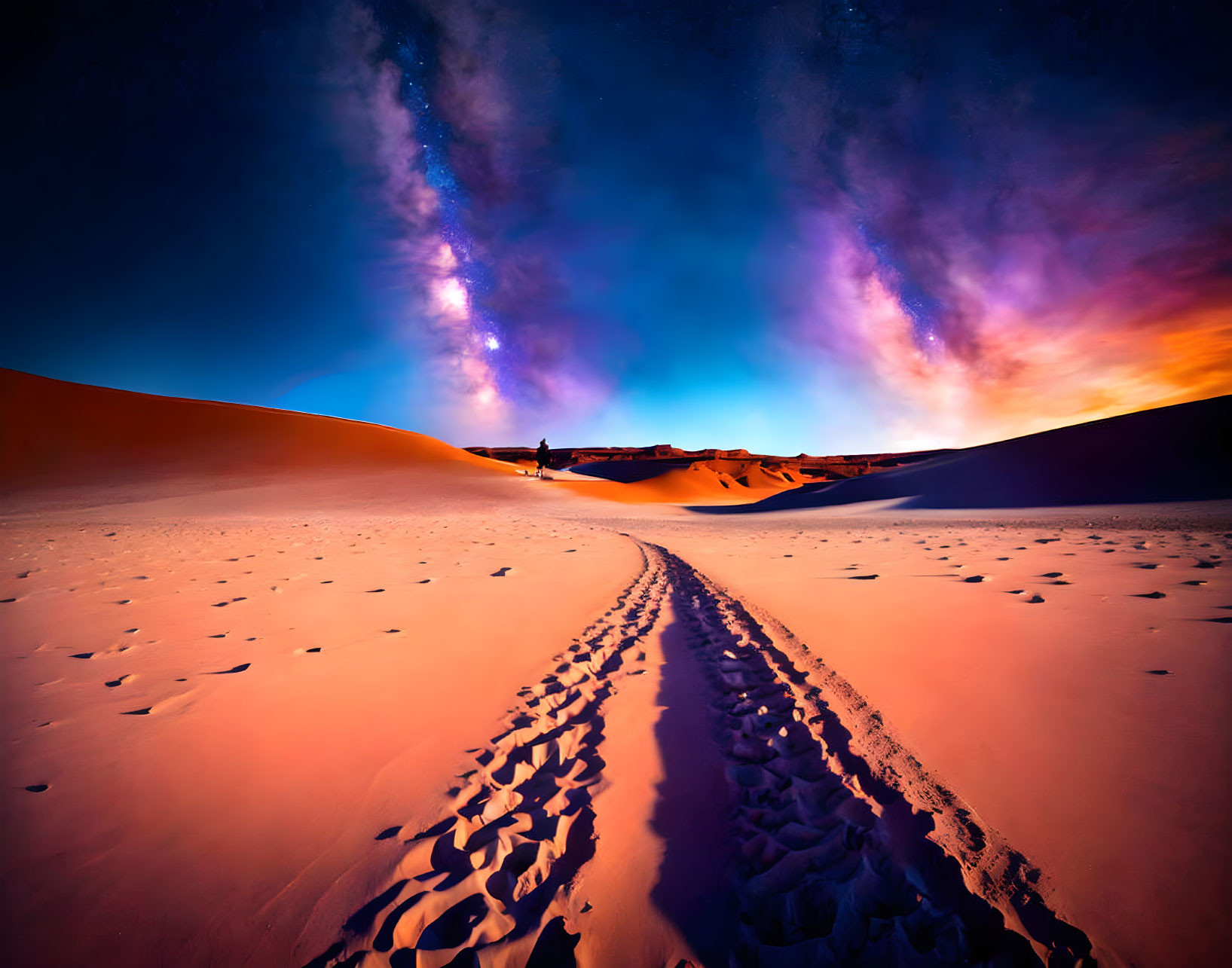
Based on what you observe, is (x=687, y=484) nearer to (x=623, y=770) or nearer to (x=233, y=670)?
(x=233, y=670)

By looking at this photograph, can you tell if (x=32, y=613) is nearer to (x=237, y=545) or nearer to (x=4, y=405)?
(x=237, y=545)

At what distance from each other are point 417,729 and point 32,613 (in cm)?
462

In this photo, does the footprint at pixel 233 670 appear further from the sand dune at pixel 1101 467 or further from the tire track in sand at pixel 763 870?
the sand dune at pixel 1101 467

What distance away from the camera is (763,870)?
164cm

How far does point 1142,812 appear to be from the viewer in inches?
64.9

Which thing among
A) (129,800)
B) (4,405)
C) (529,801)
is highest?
(4,405)

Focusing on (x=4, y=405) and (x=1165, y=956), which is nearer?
(x=1165, y=956)

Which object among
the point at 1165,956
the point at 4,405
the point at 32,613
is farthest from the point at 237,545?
the point at 4,405

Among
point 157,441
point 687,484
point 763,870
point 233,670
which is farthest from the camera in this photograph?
point 687,484

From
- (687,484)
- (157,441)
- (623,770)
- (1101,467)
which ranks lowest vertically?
(623,770)

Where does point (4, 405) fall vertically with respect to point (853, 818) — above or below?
above

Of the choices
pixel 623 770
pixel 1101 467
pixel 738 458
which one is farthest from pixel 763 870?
pixel 738 458

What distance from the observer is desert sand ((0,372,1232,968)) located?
1400mm

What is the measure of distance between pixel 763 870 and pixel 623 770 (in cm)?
79
